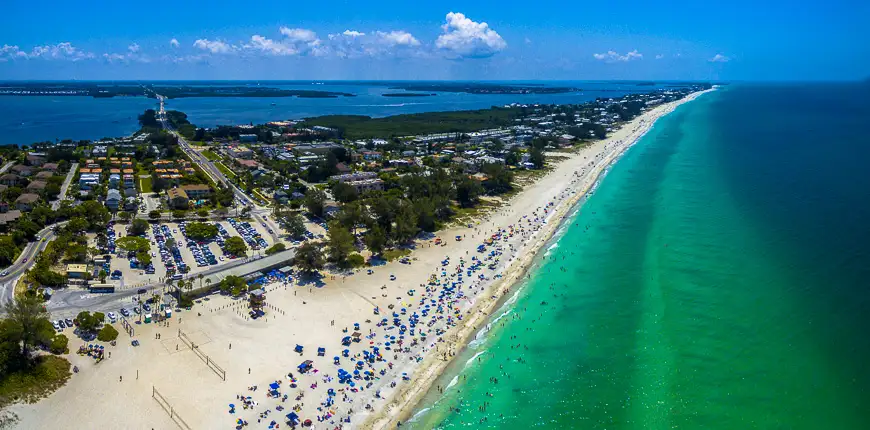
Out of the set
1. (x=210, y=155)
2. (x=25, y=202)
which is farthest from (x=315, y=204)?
(x=210, y=155)

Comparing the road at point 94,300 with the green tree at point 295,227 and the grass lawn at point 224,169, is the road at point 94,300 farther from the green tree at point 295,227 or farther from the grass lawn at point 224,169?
the grass lawn at point 224,169

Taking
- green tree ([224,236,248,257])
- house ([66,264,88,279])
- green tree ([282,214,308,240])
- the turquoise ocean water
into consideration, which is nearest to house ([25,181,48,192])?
house ([66,264,88,279])

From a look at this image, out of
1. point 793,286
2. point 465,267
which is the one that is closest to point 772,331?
point 793,286

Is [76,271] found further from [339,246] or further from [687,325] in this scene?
[687,325]

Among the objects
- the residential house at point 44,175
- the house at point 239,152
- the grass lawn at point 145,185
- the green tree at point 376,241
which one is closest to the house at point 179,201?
the grass lawn at point 145,185

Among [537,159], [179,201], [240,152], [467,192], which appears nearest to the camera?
[179,201]
